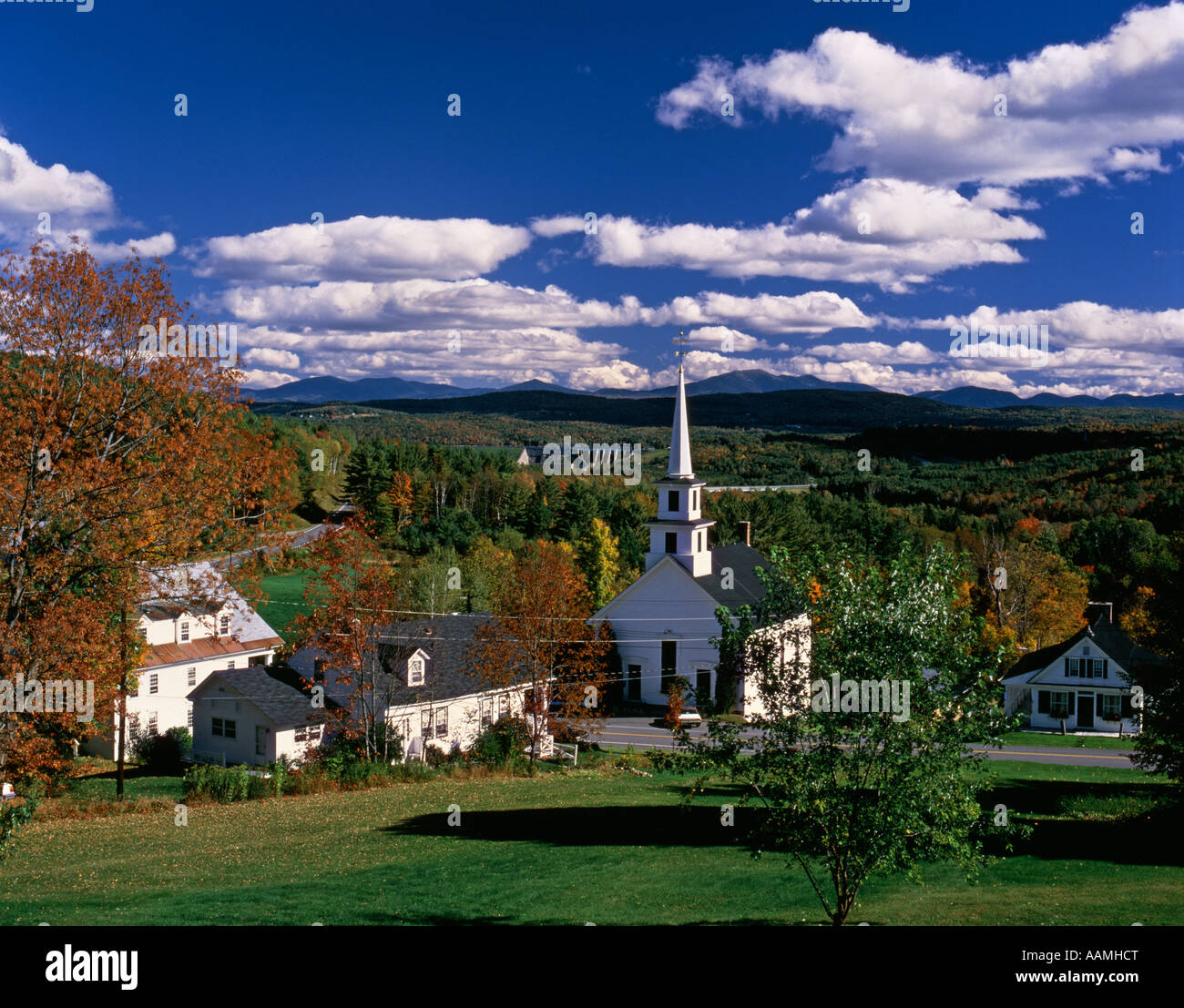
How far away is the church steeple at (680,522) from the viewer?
55.9 m

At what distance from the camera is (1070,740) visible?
48312 mm

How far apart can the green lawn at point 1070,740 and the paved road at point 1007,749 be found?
43.9 inches

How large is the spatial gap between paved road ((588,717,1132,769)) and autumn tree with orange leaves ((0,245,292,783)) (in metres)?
25.5

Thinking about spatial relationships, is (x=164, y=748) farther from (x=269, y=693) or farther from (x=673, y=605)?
(x=673, y=605)

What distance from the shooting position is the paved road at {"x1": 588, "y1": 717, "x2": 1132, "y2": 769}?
41094mm

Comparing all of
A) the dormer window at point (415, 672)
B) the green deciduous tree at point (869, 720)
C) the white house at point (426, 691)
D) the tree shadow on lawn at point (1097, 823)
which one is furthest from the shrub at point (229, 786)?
the green deciduous tree at point (869, 720)

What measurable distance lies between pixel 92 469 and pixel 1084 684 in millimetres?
52541

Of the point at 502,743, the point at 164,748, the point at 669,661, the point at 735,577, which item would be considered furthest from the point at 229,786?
the point at 735,577

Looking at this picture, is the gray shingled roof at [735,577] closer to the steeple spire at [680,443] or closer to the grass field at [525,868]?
the steeple spire at [680,443]

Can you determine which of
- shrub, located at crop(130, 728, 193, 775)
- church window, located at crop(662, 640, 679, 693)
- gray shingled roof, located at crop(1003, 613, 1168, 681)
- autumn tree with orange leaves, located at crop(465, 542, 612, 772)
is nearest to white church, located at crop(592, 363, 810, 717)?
church window, located at crop(662, 640, 679, 693)
